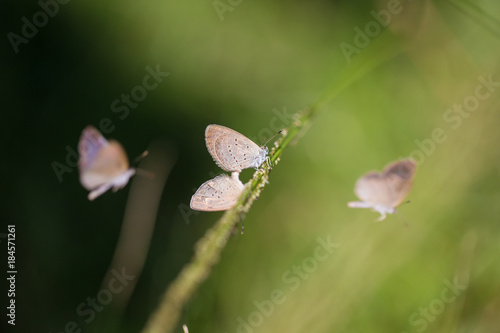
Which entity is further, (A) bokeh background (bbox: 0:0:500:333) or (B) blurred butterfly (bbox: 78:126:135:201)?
(A) bokeh background (bbox: 0:0:500:333)

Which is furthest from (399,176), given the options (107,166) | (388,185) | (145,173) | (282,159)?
(282,159)

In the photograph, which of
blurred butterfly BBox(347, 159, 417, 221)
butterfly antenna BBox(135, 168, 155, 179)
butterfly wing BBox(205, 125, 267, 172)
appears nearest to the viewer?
blurred butterfly BBox(347, 159, 417, 221)

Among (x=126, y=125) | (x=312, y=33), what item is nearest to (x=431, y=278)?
(x=312, y=33)

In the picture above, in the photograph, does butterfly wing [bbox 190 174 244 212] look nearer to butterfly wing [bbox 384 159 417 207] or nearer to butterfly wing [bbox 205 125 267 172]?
butterfly wing [bbox 205 125 267 172]

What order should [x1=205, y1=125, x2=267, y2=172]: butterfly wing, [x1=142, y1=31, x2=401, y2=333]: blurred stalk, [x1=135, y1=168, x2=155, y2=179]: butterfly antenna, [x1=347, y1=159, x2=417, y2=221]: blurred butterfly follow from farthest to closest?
[x1=135, y1=168, x2=155, y2=179]: butterfly antenna
[x1=205, y1=125, x2=267, y2=172]: butterfly wing
[x1=347, y1=159, x2=417, y2=221]: blurred butterfly
[x1=142, y1=31, x2=401, y2=333]: blurred stalk

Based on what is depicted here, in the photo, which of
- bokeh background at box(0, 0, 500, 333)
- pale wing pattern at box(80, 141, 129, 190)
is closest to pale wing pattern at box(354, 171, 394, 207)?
bokeh background at box(0, 0, 500, 333)

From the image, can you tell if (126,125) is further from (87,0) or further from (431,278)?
(431,278)

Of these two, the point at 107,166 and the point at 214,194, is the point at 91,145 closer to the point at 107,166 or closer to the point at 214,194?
the point at 107,166
